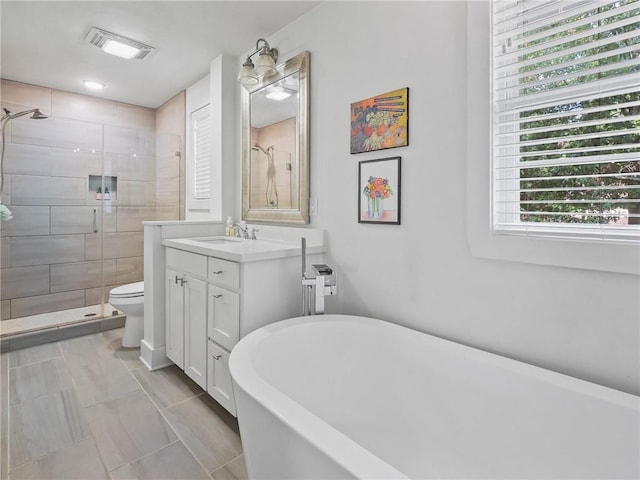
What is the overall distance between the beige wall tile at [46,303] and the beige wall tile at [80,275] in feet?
0.21

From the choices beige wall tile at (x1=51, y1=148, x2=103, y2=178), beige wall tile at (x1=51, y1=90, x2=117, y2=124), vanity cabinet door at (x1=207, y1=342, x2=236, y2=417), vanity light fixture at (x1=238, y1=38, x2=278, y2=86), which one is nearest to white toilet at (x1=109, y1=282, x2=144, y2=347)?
vanity cabinet door at (x1=207, y1=342, x2=236, y2=417)

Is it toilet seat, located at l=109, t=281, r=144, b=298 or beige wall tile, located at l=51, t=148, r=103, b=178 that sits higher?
beige wall tile, located at l=51, t=148, r=103, b=178

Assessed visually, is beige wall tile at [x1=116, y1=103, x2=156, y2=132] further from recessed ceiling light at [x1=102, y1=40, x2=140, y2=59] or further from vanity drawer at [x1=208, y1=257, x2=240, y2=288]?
vanity drawer at [x1=208, y1=257, x2=240, y2=288]

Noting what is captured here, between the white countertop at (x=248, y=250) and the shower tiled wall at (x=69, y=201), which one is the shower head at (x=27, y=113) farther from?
the white countertop at (x=248, y=250)

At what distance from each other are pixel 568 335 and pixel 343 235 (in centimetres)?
117

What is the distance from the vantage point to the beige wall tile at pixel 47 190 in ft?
10.6

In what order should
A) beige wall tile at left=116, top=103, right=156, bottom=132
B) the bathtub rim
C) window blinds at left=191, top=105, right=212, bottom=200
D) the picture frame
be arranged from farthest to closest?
beige wall tile at left=116, top=103, right=156, bottom=132 → window blinds at left=191, top=105, right=212, bottom=200 → the picture frame → the bathtub rim

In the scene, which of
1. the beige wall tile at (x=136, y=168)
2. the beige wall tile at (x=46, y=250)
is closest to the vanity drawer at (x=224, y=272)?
the beige wall tile at (x=136, y=168)

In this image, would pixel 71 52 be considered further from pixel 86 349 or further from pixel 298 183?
pixel 86 349

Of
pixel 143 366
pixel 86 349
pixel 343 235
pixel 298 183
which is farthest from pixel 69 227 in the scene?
pixel 343 235

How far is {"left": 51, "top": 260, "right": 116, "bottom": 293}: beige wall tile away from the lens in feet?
11.3

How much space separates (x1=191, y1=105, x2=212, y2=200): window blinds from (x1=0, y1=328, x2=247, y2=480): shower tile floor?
5.37 ft

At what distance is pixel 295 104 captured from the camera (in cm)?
232

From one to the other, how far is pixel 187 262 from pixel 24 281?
2289mm
